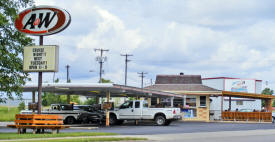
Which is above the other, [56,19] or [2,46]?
[56,19]

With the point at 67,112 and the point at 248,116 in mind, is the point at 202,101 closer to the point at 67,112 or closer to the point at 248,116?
the point at 248,116

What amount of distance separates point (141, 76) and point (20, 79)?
237 ft

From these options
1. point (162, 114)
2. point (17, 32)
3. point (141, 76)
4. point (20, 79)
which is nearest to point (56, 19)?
point (17, 32)

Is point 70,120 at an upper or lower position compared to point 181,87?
lower

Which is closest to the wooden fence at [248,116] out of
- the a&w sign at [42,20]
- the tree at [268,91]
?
the a&w sign at [42,20]

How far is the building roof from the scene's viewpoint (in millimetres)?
46250

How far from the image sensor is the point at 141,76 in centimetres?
9062

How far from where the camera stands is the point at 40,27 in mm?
19953

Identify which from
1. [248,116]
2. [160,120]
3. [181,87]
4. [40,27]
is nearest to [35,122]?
[40,27]

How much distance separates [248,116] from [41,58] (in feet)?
88.7

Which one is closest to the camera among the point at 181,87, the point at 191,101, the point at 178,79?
the point at 191,101

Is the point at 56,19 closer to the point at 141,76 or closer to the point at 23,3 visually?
the point at 23,3

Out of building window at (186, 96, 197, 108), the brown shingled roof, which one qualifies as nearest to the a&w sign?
building window at (186, 96, 197, 108)

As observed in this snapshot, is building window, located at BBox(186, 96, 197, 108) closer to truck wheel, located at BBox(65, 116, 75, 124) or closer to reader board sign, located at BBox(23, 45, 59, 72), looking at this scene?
truck wheel, located at BBox(65, 116, 75, 124)
